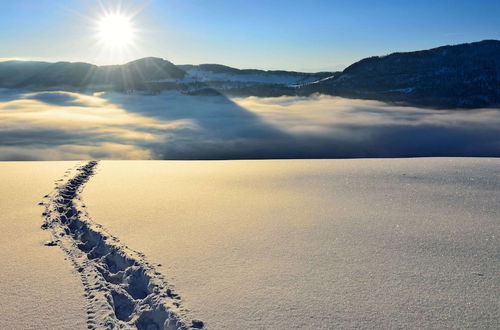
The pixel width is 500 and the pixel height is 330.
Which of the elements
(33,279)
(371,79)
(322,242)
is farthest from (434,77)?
(33,279)

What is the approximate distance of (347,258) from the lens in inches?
197

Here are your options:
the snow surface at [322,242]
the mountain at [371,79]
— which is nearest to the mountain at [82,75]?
the mountain at [371,79]

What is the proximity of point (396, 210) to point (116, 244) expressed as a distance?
5.37 meters

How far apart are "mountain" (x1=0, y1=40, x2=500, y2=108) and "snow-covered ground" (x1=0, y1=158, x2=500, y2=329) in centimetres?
7027

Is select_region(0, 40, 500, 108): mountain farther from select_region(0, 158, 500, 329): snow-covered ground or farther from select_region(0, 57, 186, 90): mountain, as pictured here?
select_region(0, 158, 500, 329): snow-covered ground

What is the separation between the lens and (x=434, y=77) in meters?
71.9

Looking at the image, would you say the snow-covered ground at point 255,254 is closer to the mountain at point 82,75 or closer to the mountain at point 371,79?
the mountain at point 371,79

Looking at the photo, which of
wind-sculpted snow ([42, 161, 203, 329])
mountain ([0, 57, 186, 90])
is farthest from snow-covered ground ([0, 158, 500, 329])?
mountain ([0, 57, 186, 90])

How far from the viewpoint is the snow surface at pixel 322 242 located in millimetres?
3818

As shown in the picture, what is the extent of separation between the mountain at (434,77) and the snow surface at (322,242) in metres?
69.2

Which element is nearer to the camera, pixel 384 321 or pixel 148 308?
pixel 384 321

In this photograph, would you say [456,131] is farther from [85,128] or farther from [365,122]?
[85,128]

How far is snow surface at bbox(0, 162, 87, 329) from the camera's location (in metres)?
3.79

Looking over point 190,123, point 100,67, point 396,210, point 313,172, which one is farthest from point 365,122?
point 100,67
